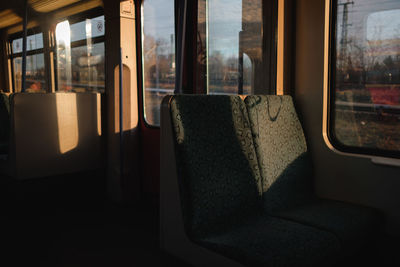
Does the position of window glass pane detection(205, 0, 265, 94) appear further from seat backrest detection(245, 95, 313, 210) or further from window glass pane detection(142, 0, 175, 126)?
window glass pane detection(142, 0, 175, 126)

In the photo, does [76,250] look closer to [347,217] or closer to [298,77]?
[347,217]

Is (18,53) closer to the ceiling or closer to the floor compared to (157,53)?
closer to the ceiling

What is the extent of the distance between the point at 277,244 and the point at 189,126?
630 millimetres

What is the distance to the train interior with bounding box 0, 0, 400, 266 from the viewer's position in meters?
1.67

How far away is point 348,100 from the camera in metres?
2.16

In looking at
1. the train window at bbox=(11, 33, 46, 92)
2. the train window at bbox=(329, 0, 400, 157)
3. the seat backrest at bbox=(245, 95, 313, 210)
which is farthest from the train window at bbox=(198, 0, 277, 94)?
the train window at bbox=(11, 33, 46, 92)

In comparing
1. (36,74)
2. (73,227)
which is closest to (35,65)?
(36,74)

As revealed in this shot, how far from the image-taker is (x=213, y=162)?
65.2 inches

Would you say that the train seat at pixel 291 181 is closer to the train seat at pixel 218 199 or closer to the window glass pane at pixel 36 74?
the train seat at pixel 218 199

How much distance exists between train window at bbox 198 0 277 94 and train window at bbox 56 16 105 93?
140cm

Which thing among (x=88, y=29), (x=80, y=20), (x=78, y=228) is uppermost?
(x=80, y=20)

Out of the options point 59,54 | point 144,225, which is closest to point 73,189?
point 144,225

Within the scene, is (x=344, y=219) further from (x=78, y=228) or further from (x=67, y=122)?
(x=67, y=122)

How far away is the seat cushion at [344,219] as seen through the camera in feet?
5.55
